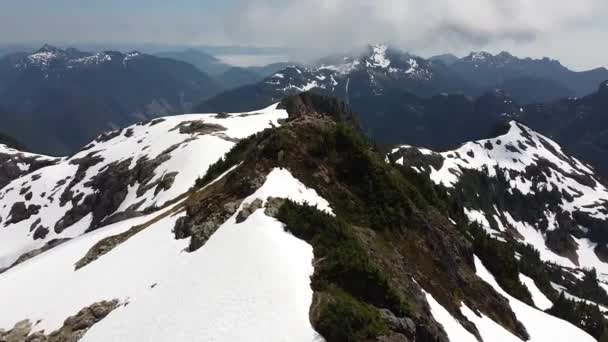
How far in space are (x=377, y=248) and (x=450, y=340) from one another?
6.79 m

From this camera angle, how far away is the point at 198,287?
2358 centimetres

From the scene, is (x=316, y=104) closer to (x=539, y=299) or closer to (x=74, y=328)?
(x=539, y=299)

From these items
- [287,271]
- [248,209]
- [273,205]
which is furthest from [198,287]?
[273,205]

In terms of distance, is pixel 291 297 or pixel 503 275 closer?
pixel 291 297

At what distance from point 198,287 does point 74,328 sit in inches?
384

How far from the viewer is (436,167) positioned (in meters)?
198

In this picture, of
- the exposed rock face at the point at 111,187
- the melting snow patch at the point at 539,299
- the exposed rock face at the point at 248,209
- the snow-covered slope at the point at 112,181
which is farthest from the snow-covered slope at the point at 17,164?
the exposed rock face at the point at 248,209

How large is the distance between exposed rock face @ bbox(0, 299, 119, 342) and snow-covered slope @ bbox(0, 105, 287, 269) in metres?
49.5

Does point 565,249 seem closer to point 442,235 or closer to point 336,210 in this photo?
point 442,235

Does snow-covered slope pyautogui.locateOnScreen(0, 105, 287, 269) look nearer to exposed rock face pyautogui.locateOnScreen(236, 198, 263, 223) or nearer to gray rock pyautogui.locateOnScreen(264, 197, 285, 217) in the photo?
exposed rock face pyautogui.locateOnScreen(236, 198, 263, 223)

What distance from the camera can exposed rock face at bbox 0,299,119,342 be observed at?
1062 inches

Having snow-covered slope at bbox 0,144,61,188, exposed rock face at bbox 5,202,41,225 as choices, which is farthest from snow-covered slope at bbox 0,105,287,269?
snow-covered slope at bbox 0,144,61,188

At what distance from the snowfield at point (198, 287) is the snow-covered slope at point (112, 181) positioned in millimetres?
44410

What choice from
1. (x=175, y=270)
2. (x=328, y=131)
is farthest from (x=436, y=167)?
(x=175, y=270)
